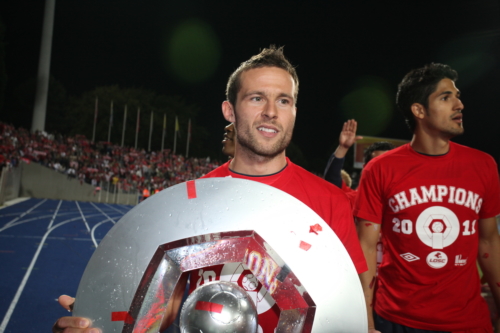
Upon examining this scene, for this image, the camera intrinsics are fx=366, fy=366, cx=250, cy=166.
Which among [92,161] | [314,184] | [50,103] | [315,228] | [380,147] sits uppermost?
[50,103]

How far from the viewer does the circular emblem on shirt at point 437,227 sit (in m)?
2.37

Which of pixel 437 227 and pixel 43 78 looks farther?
pixel 43 78

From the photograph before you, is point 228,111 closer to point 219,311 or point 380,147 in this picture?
point 219,311

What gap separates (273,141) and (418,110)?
150cm

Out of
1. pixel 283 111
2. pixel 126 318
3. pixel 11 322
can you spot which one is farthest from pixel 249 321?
pixel 11 322

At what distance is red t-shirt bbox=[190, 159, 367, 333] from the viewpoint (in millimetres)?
1234

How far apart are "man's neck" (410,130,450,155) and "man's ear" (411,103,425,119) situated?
0.43ft

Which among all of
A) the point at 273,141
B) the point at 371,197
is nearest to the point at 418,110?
the point at 371,197

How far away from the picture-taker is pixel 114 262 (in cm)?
104

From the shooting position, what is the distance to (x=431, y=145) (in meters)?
2.62

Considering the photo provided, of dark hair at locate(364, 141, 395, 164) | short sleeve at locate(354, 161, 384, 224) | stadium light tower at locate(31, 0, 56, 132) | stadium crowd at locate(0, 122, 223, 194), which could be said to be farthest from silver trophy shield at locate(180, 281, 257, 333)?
stadium light tower at locate(31, 0, 56, 132)

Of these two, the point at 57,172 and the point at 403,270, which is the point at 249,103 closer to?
the point at 403,270

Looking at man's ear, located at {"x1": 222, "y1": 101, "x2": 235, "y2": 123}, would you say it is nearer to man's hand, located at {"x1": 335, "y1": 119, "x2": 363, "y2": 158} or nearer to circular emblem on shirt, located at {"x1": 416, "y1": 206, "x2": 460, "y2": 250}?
man's hand, located at {"x1": 335, "y1": 119, "x2": 363, "y2": 158}

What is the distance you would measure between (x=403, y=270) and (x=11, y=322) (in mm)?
5465
